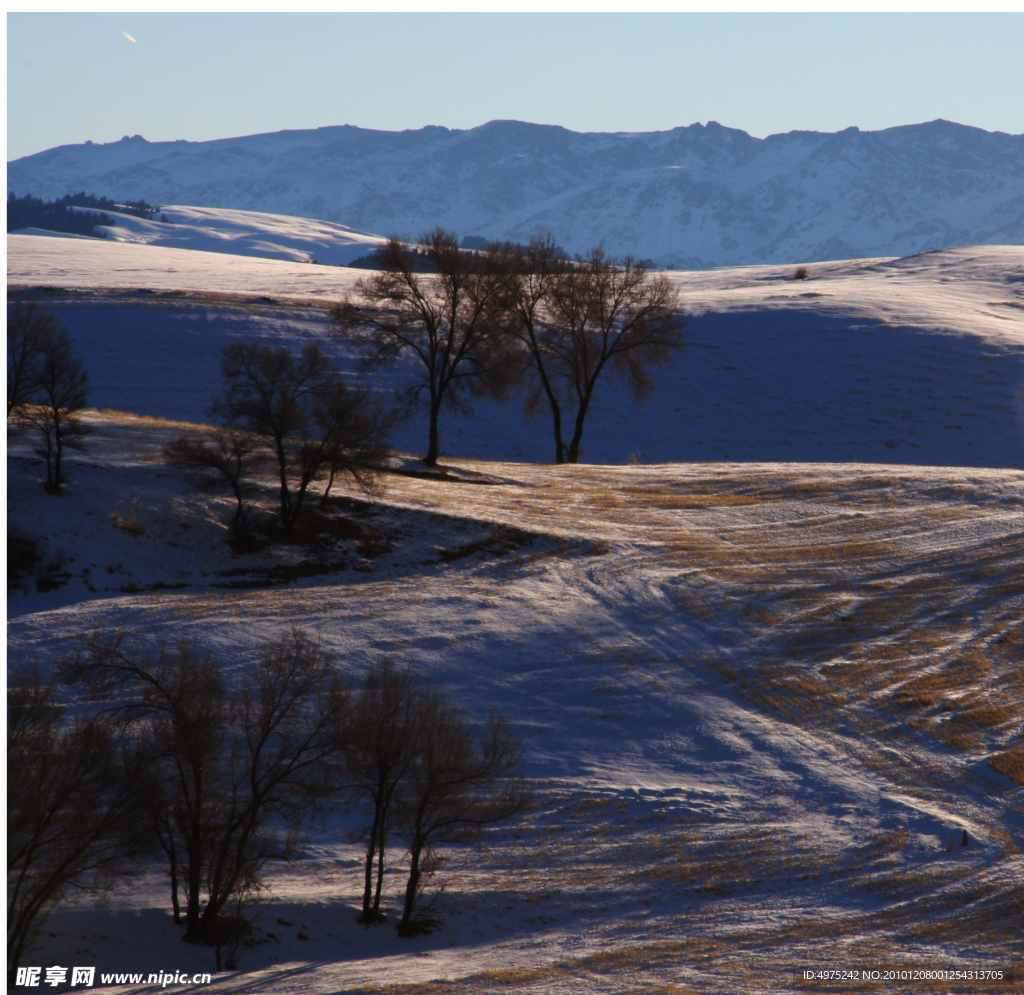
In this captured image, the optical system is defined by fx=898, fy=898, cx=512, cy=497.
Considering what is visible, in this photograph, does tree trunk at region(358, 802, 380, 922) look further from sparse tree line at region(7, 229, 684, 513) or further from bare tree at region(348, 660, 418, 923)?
sparse tree line at region(7, 229, 684, 513)

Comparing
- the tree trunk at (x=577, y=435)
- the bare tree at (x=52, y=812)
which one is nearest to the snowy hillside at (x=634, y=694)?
the bare tree at (x=52, y=812)

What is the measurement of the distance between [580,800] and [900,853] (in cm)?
723

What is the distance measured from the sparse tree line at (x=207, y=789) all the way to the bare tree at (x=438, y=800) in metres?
0.04

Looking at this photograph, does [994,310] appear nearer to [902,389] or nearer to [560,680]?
[902,389]

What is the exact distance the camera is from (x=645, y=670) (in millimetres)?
26859

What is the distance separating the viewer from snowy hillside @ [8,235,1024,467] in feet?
176

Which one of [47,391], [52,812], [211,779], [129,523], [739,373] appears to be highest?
[739,373]

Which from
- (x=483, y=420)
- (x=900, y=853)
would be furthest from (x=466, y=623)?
(x=483, y=420)

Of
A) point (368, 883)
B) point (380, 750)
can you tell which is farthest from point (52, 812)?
point (368, 883)

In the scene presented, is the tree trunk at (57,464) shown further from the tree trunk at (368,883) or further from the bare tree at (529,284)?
the bare tree at (529,284)

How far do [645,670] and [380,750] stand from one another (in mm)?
11532

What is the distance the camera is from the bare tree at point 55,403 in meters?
28.7

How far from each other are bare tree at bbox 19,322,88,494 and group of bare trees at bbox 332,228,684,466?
41.5ft

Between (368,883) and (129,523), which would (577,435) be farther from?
(368,883)
